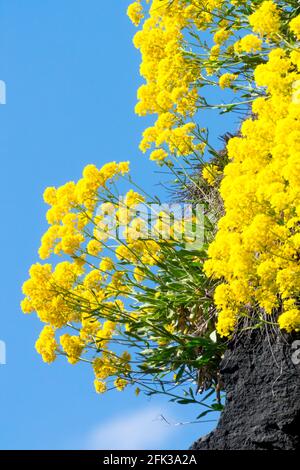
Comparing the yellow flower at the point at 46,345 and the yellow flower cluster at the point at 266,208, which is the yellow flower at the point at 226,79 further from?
the yellow flower at the point at 46,345

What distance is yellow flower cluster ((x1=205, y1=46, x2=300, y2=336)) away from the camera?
4562 millimetres

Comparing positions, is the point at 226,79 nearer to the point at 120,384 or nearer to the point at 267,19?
the point at 267,19

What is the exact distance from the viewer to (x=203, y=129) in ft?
23.9

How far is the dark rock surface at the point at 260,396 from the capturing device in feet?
17.3

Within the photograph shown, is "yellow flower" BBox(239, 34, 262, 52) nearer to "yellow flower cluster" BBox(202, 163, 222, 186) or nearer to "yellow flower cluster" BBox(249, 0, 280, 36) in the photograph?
"yellow flower cluster" BBox(249, 0, 280, 36)

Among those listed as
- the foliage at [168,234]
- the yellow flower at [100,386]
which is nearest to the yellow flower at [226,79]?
the foliage at [168,234]

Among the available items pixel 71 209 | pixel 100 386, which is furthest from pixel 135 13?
pixel 100 386

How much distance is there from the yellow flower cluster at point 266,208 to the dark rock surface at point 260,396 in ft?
1.86

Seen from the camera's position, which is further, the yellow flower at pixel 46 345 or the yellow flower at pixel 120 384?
the yellow flower at pixel 120 384

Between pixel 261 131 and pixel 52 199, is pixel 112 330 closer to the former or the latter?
pixel 52 199

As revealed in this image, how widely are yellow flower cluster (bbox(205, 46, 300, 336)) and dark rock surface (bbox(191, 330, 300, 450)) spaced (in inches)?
22.3

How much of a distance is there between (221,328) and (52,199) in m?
2.18
